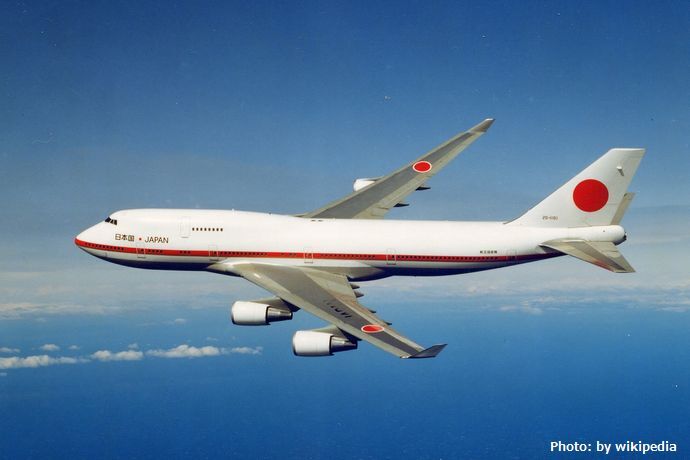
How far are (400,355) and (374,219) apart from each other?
1388cm

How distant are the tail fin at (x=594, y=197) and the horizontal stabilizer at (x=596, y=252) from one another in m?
1.35

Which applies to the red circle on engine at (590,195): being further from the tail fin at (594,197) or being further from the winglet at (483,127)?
the winglet at (483,127)

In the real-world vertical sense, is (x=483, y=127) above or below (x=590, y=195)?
above

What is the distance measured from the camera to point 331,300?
30500mm

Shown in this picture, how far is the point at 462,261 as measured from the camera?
115ft

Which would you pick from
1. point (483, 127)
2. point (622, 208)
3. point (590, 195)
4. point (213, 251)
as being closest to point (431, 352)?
point (213, 251)

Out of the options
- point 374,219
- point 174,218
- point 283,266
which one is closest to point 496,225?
point 374,219

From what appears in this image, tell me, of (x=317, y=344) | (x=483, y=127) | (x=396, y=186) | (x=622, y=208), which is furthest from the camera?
(x=483, y=127)

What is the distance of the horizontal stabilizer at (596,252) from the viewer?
31.3 metres

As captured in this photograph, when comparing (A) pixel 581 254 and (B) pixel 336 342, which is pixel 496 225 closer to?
(A) pixel 581 254

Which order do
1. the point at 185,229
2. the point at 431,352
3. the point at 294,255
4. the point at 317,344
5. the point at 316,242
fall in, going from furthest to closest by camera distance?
1. the point at 185,229
2. the point at 316,242
3. the point at 294,255
4. the point at 317,344
5. the point at 431,352

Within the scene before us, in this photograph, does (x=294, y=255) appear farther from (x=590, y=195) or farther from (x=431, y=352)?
(x=590, y=195)

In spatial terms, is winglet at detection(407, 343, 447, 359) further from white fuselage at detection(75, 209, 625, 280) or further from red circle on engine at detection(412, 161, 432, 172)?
red circle on engine at detection(412, 161, 432, 172)

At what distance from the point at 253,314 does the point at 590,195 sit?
21173 millimetres
